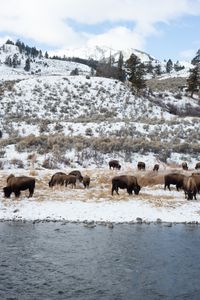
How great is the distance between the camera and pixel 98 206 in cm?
2550

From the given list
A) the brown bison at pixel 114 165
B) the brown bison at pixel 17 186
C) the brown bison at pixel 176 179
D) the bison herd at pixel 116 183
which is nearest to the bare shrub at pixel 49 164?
the brown bison at pixel 114 165

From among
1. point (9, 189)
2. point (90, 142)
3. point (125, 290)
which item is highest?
point (90, 142)

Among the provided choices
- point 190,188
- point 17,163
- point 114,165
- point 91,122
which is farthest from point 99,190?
point 91,122

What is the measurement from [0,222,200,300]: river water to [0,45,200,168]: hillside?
22.4 m

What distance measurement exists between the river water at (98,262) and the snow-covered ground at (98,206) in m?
1.73

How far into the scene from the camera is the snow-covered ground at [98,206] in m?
23.6

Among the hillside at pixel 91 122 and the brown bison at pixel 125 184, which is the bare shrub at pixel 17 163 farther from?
the brown bison at pixel 125 184

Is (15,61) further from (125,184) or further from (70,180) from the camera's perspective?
(125,184)

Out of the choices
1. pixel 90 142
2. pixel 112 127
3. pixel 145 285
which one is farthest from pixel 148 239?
pixel 112 127

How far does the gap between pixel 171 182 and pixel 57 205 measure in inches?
376

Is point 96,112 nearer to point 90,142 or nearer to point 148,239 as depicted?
point 90,142

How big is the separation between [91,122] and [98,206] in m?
38.0

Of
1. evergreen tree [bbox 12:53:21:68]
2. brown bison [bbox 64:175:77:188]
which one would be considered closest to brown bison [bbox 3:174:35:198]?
brown bison [bbox 64:175:77:188]

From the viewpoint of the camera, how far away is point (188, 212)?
25.5 meters
